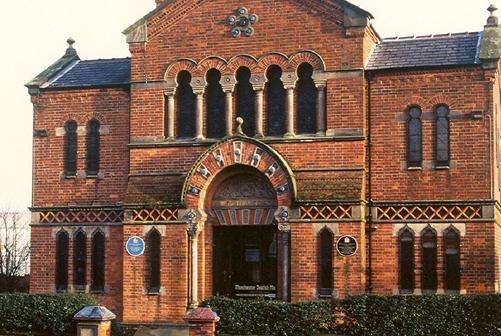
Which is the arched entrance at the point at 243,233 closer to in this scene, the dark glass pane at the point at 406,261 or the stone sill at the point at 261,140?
the stone sill at the point at 261,140

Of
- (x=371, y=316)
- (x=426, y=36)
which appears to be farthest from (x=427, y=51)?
(x=371, y=316)

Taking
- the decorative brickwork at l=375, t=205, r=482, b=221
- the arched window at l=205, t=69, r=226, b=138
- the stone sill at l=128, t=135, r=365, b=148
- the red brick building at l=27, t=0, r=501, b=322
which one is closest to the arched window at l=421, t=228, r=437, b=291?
the red brick building at l=27, t=0, r=501, b=322

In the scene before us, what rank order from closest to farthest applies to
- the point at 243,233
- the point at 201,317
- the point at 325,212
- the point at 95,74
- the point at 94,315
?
the point at 201,317
the point at 94,315
the point at 325,212
the point at 243,233
the point at 95,74

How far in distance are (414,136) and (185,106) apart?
7.13m

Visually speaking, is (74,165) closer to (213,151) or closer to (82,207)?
(82,207)

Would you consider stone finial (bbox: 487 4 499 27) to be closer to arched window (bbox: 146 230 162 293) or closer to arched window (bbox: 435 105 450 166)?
arched window (bbox: 435 105 450 166)


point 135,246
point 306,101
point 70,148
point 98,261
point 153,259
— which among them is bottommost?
point 98,261

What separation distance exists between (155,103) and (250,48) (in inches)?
136

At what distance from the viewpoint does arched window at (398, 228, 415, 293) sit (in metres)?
26.9

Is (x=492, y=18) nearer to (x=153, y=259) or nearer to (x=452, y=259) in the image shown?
(x=452, y=259)

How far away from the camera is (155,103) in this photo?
28969 mm

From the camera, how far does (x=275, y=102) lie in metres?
28.2

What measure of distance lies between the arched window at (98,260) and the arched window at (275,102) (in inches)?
264

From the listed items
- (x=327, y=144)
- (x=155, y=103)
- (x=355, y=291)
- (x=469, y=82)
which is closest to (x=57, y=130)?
(x=155, y=103)
